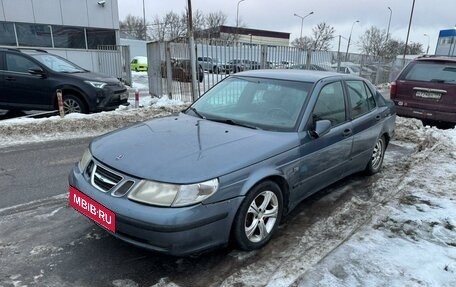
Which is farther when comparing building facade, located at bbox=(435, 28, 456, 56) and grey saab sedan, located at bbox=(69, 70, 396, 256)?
building facade, located at bbox=(435, 28, 456, 56)

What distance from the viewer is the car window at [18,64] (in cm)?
884

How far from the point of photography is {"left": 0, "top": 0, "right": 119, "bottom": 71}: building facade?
16.9 meters

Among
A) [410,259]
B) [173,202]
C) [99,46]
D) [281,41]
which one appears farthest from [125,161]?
[281,41]

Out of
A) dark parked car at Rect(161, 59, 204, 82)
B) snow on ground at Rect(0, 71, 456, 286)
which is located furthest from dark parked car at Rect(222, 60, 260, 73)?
snow on ground at Rect(0, 71, 456, 286)

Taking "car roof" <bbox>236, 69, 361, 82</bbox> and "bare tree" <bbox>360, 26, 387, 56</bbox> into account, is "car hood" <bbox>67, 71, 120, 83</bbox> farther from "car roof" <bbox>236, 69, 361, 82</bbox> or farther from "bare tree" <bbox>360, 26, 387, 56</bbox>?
"bare tree" <bbox>360, 26, 387, 56</bbox>

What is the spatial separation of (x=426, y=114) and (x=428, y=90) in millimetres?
532

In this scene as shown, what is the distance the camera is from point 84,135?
25.8 feet

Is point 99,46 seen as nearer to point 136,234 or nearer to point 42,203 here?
point 42,203

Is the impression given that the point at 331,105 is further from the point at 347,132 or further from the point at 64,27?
the point at 64,27

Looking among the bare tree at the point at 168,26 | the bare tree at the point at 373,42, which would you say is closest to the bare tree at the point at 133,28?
the bare tree at the point at 168,26

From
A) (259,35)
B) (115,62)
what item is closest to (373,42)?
(259,35)

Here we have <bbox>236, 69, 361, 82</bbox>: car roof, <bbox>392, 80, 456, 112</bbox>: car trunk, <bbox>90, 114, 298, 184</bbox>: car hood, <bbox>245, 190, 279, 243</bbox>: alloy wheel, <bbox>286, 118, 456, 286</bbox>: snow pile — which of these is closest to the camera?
<bbox>90, 114, 298, 184</bbox>: car hood

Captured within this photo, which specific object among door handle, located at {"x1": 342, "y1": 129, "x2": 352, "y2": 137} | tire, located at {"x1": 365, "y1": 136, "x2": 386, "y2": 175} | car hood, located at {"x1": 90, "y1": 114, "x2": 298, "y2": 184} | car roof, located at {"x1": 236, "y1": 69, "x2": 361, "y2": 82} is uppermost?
car roof, located at {"x1": 236, "y1": 69, "x2": 361, "y2": 82}

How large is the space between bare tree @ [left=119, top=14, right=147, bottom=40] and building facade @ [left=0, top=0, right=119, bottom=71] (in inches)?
1907
